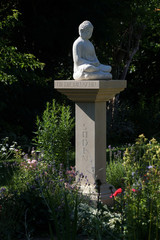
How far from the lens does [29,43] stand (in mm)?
12500

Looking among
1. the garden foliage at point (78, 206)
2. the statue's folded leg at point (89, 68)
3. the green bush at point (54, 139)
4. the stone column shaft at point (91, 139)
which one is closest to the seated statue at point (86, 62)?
the statue's folded leg at point (89, 68)

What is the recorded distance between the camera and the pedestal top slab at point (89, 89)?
18.0ft

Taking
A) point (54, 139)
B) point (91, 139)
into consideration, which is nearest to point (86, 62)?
point (91, 139)

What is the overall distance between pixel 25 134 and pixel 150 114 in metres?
4.21

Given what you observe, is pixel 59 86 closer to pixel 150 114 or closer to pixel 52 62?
pixel 52 62

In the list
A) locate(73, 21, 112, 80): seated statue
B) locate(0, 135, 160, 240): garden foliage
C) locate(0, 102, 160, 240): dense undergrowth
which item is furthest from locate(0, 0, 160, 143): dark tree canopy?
locate(0, 135, 160, 240): garden foliage

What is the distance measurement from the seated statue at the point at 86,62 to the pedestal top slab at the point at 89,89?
0.17m

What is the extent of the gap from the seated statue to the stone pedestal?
0.55ft

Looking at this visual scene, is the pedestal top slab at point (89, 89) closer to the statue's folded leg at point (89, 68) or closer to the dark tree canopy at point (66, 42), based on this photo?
the statue's folded leg at point (89, 68)

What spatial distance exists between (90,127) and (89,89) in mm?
591

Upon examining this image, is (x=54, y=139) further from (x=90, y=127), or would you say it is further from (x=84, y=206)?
(x=84, y=206)

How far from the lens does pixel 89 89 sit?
552 centimetres

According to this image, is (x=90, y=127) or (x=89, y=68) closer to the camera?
(x=89, y=68)

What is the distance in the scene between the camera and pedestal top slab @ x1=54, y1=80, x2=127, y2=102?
18.0 feet
